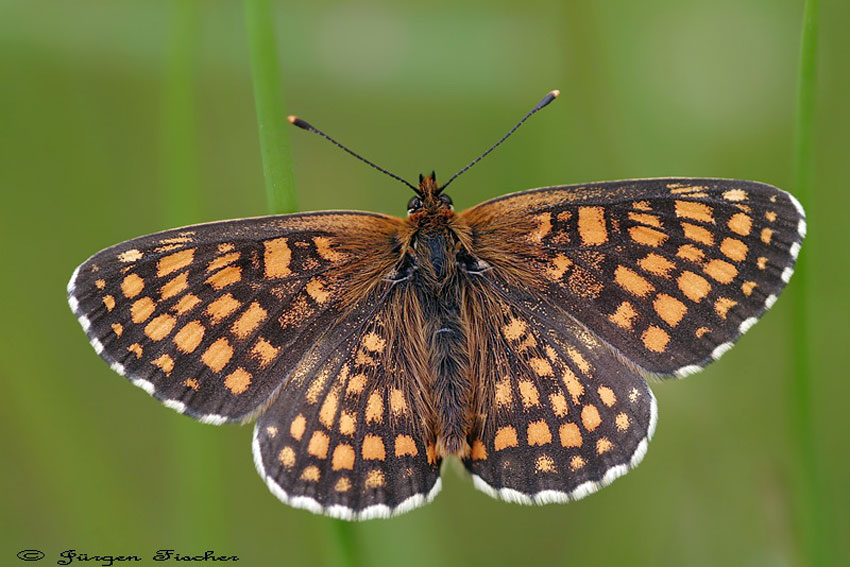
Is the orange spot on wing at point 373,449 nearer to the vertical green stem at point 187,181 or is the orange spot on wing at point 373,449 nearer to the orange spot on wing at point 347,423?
the orange spot on wing at point 347,423

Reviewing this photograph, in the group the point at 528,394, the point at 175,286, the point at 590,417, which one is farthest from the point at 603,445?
the point at 175,286

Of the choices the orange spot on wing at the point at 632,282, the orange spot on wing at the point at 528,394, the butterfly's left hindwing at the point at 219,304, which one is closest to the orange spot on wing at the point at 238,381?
the butterfly's left hindwing at the point at 219,304

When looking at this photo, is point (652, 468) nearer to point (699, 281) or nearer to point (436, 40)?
point (699, 281)

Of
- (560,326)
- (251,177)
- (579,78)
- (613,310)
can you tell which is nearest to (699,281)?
(613,310)

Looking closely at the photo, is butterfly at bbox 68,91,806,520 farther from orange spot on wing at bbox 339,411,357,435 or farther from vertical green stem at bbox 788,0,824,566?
vertical green stem at bbox 788,0,824,566

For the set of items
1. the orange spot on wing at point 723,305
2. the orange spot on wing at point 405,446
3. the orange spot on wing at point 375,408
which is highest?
the orange spot on wing at point 723,305

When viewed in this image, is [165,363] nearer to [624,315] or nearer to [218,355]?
[218,355]
